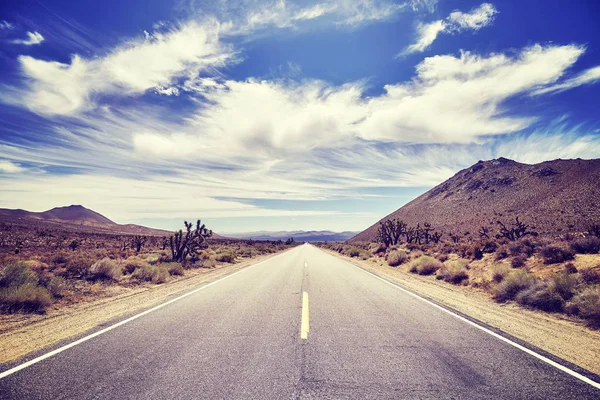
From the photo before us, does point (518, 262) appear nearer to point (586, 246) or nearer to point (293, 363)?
point (586, 246)

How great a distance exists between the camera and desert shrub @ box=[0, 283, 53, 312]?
816 cm

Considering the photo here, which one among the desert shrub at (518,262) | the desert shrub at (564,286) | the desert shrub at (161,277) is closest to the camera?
the desert shrub at (564,286)

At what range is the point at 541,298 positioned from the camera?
9.03 metres

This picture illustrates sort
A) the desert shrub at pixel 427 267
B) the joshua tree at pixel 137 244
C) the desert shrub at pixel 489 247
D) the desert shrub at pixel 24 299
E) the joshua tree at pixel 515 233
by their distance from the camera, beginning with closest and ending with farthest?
the desert shrub at pixel 24 299 < the desert shrub at pixel 427 267 < the desert shrub at pixel 489 247 < the joshua tree at pixel 515 233 < the joshua tree at pixel 137 244

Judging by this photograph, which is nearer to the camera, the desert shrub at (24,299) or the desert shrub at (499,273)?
the desert shrub at (24,299)

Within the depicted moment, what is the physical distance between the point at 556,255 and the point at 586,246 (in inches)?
82.1

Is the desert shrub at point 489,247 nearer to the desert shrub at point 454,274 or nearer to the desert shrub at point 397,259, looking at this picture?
the desert shrub at point 397,259

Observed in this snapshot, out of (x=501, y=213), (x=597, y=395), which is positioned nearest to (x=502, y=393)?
(x=597, y=395)

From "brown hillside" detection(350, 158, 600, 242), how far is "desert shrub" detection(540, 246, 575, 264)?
2639cm

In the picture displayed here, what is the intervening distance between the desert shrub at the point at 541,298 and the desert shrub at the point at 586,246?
7.59 meters

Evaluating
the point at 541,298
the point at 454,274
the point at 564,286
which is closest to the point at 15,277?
the point at 541,298

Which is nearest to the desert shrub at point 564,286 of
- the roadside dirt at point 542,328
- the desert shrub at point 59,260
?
the roadside dirt at point 542,328

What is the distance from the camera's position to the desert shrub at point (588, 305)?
7.52 m

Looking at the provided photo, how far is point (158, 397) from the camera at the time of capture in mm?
3502
